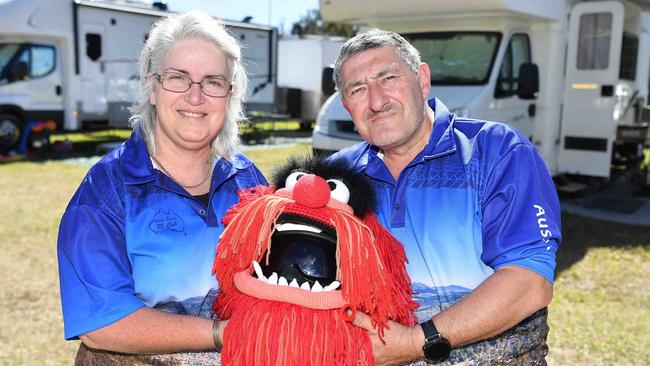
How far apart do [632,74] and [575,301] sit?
5.54 m

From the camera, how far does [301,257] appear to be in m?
1.56

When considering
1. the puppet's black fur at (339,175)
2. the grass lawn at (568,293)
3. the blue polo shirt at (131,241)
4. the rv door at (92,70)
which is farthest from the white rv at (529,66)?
the rv door at (92,70)

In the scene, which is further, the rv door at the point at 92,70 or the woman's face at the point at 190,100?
the rv door at the point at 92,70

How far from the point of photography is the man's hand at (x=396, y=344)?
1.69m

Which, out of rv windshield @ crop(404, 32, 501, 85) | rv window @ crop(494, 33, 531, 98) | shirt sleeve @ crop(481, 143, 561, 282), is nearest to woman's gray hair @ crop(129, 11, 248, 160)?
shirt sleeve @ crop(481, 143, 561, 282)

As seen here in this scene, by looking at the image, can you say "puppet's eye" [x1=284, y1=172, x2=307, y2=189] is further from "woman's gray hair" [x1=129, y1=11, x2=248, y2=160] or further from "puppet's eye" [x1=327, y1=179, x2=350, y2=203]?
"woman's gray hair" [x1=129, y1=11, x2=248, y2=160]

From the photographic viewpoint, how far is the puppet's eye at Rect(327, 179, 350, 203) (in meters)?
1.66

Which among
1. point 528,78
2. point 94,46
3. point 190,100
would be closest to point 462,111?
point 528,78

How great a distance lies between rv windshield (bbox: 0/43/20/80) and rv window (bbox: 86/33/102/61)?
4.60 feet

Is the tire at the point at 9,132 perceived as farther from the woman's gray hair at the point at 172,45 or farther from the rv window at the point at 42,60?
the woman's gray hair at the point at 172,45

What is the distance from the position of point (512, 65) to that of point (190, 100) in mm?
5992

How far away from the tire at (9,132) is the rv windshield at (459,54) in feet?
30.8

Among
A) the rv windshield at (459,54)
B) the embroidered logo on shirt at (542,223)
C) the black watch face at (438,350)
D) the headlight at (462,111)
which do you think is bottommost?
the black watch face at (438,350)

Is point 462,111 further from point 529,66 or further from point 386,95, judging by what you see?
point 386,95
